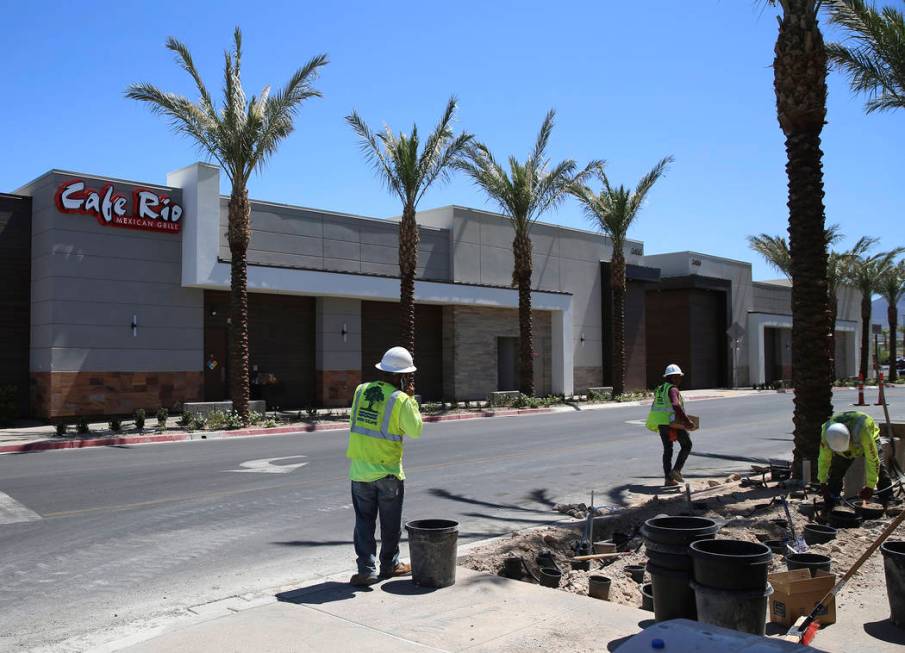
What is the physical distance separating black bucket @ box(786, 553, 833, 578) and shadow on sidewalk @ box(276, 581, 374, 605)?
3.26m

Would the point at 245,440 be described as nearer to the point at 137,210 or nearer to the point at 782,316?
the point at 137,210

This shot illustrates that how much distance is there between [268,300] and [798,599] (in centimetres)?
2332

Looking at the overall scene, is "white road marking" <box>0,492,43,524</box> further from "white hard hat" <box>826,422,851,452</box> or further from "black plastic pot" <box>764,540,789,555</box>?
"white hard hat" <box>826,422,851,452</box>

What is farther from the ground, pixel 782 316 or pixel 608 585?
pixel 782 316

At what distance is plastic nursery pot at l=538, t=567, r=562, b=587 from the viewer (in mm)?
6691

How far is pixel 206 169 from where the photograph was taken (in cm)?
2389

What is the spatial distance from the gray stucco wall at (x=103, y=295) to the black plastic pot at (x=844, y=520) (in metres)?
19.9

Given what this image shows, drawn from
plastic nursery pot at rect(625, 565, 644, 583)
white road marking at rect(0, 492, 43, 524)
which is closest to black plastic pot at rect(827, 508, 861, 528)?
plastic nursery pot at rect(625, 565, 644, 583)

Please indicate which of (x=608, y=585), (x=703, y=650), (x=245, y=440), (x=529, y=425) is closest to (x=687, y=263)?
(x=529, y=425)

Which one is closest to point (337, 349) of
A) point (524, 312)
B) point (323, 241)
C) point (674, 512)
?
point (323, 241)

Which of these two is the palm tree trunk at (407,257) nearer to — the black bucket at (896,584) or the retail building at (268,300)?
the retail building at (268,300)

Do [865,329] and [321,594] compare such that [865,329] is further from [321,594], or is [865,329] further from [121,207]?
[321,594]

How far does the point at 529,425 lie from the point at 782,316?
122 feet

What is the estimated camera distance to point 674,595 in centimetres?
531
